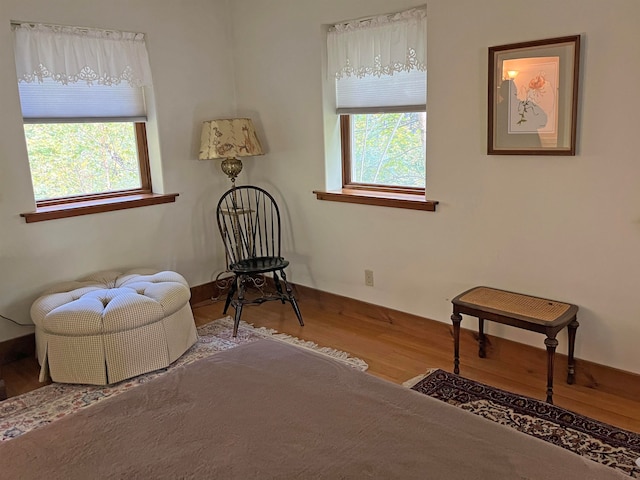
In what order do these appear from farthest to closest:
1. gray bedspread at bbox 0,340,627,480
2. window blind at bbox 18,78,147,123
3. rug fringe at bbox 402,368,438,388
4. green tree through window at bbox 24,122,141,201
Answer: green tree through window at bbox 24,122,141,201, window blind at bbox 18,78,147,123, rug fringe at bbox 402,368,438,388, gray bedspread at bbox 0,340,627,480

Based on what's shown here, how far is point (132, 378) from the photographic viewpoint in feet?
10.0

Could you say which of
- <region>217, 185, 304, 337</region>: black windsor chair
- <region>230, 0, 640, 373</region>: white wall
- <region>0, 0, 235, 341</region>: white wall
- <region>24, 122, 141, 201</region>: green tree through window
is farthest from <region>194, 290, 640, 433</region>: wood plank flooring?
<region>24, 122, 141, 201</region>: green tree through window

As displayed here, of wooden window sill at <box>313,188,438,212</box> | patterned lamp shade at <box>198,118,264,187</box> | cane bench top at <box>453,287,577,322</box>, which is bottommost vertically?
cane bench top at <box>453,287,577,322</box>

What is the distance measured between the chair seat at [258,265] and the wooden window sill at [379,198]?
560mm

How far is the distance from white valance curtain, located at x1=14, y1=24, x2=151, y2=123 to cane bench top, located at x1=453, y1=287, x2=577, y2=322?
2579 mm

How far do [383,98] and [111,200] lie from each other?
1.97 metres

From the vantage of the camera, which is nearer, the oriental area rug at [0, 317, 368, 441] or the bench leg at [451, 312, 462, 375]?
the oriental area rug at [0, 317, 368, 441]

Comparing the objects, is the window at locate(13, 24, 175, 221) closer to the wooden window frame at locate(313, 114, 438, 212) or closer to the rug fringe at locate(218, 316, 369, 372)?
the rug fringe at locate(218, 316, 369, 372)

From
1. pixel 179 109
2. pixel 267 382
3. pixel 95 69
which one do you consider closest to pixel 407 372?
pixel 267 382

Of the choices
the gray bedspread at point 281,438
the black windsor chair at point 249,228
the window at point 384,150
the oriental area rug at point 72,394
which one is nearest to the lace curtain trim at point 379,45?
the window at point 384,150

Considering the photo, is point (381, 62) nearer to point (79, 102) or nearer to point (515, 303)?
point (515, 303)

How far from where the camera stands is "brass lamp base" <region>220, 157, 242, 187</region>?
13.4ft

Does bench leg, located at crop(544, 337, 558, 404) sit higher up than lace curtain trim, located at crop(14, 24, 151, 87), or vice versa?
lace curtain trim, located at crop(14, 24, 151, 87)

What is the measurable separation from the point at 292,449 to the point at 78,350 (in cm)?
195
